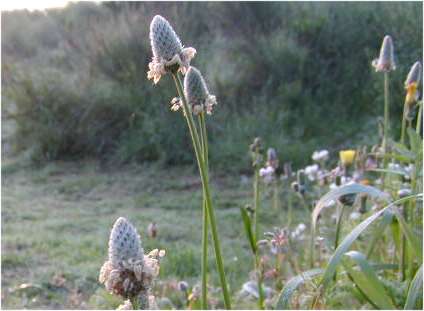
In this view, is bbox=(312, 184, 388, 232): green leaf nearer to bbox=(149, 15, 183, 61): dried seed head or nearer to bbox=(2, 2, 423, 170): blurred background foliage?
bbox=(149, 15, 183, 61): dried seed head

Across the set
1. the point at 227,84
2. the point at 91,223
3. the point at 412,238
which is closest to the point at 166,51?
the point at 412,238

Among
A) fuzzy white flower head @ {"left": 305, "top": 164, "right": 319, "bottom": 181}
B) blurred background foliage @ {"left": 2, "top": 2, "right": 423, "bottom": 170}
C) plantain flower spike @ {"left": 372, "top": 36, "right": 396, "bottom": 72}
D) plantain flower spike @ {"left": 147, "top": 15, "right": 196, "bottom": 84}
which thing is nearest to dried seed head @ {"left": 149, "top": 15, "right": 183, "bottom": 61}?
plantain flower spike @ {"left": 147, "top": 15, "right": 196, "bottom": 84}

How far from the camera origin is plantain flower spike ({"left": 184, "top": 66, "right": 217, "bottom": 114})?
1.09 meters

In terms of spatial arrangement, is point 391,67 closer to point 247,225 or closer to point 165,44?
point 247,225

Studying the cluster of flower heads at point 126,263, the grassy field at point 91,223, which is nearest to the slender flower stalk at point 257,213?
the grassy field at point 91,223

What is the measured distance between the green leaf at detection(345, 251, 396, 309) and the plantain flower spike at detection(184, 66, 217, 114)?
1.80 feet

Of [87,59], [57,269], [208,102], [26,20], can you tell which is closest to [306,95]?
[87,59]

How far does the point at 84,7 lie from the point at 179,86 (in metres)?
6.60

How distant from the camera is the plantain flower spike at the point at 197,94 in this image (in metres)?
1.09

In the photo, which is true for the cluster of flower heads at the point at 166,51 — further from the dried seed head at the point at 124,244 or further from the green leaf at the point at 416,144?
the green leaf at the point at 416,144

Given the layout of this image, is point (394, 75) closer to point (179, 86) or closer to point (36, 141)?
point (36, 141)

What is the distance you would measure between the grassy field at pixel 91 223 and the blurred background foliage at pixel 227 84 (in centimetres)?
30

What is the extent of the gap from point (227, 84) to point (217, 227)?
256cm

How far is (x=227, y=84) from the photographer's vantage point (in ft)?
19.6
